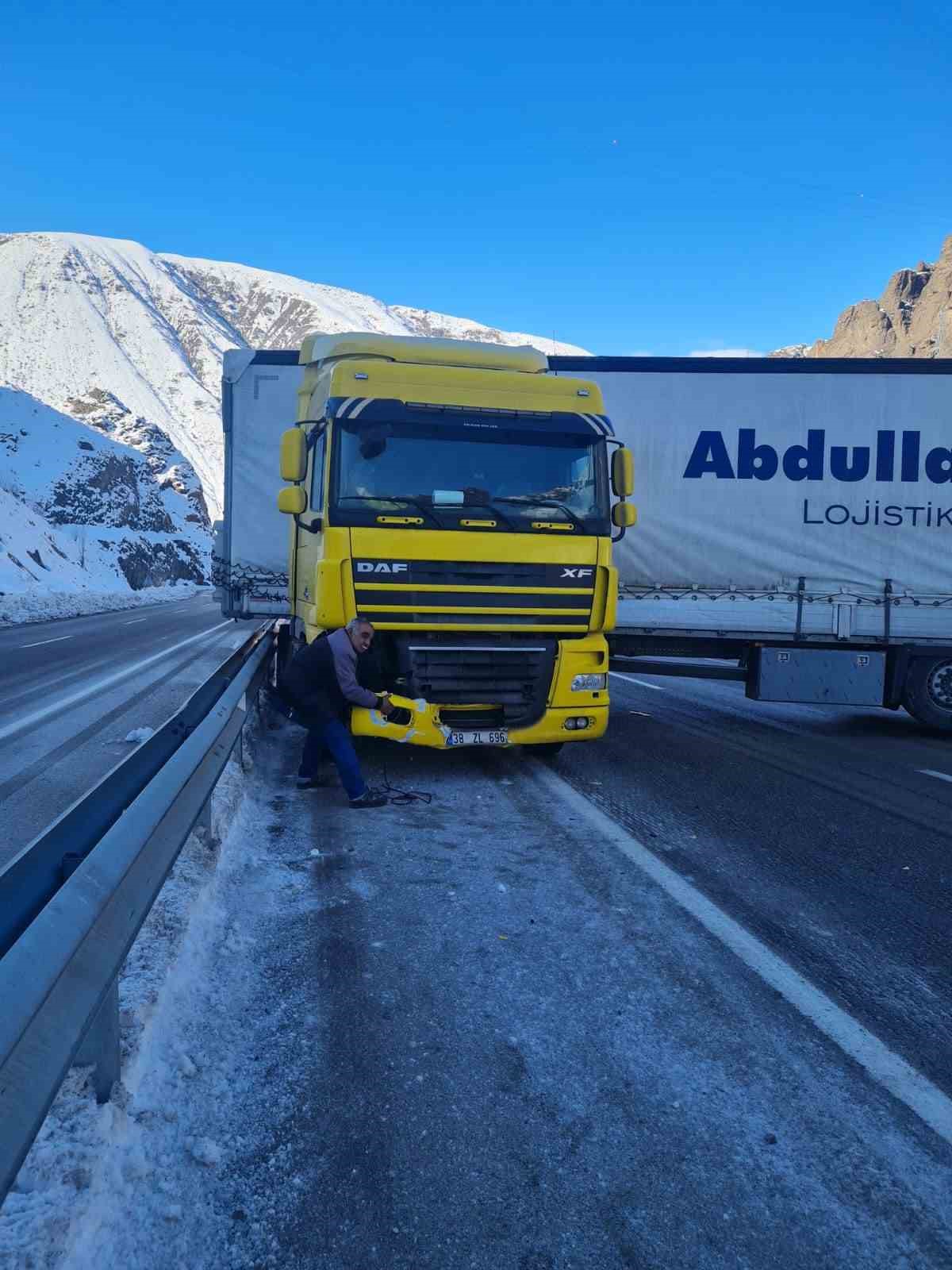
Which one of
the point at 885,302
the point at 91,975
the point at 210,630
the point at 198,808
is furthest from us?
the point at 885,302

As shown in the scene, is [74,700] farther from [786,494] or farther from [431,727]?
[786,494]

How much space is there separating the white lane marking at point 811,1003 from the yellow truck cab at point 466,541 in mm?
1860

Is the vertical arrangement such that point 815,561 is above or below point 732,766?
above

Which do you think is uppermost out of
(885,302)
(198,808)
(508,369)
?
(885,302)

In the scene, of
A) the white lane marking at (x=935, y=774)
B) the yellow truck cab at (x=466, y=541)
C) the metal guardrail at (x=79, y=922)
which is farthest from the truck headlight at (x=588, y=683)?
the metal guardrail at (x=79, y=922)

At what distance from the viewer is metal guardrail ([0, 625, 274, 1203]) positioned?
1.77m

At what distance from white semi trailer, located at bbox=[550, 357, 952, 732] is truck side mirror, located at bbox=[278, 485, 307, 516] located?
3.37m

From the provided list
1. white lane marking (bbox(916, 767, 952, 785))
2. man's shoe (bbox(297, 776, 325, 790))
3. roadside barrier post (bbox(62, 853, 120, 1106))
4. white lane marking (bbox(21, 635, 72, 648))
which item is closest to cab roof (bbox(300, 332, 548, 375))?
man's shoe (bbox(297, 776, 325, 790))

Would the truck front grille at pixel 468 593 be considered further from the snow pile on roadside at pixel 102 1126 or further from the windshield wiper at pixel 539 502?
the snow pile on roadside at pixel 102 1126

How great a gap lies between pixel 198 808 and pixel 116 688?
8.73 metres

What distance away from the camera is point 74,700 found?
1087 cm

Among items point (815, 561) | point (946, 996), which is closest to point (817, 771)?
point (815, 561)

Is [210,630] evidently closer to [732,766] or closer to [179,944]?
[732,766]

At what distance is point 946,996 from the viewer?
3582 mm
